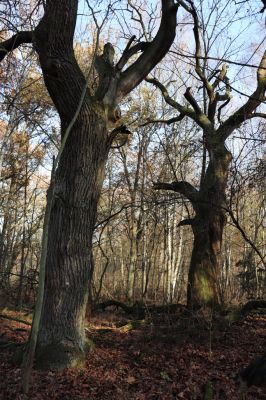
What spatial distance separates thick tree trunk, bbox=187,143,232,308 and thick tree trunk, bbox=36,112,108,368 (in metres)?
3.91

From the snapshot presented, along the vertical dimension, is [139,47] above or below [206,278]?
above

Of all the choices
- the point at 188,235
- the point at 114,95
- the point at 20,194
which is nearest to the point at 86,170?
the point at 114,95

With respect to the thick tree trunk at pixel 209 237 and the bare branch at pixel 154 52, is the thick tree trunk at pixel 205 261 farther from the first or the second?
the bare branch at pixel 154 52

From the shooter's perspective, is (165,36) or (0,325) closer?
(165,36)

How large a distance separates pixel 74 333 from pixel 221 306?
4.71 m

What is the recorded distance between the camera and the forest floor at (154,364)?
15.0ft

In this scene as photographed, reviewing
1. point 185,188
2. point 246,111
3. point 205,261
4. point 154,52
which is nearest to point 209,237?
point 205,261

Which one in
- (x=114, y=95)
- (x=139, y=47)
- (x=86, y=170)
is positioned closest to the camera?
(x=86, y=170)

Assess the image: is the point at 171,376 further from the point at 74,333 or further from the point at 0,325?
the point at 0,325

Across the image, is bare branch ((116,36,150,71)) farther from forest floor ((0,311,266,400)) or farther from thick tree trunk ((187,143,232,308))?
forest floor ((0,311,266,400))

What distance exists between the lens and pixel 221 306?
8977mm

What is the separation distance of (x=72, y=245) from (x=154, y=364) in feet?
6.85

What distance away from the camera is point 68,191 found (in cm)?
552

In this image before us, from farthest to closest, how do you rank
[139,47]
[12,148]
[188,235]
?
[188,235]
[12,148]
[139,47]
